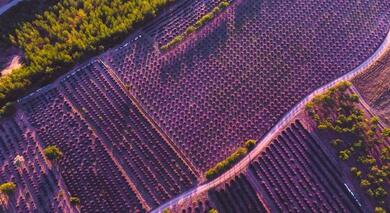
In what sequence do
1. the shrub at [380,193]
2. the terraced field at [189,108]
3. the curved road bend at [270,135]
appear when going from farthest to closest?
the terraced field at [189,108] → the curved road bend at [270,135] → the shrub at [380,193]

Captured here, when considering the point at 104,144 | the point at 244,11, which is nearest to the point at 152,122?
the point at 104,144

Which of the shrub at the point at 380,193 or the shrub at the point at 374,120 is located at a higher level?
the shrub at the point at 374,120

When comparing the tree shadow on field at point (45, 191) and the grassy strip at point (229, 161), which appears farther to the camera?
the grassy strip at point (229, 161)

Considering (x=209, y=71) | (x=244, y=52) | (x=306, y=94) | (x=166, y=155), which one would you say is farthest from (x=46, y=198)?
(x=306, y=94)

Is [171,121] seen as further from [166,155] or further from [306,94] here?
[306,94]

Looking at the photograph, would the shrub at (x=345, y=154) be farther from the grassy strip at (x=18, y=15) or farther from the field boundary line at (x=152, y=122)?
the grassy strip at (x=18, y=15)

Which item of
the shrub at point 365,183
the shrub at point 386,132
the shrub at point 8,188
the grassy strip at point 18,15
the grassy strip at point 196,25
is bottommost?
the shrub at point 365,183

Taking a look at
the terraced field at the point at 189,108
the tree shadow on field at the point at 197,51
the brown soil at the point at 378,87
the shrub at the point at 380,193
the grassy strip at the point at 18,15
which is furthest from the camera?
the grassy strip at the point at 18,15

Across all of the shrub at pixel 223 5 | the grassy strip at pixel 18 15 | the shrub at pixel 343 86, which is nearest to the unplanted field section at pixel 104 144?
the grassy strip at pixel 18 15
